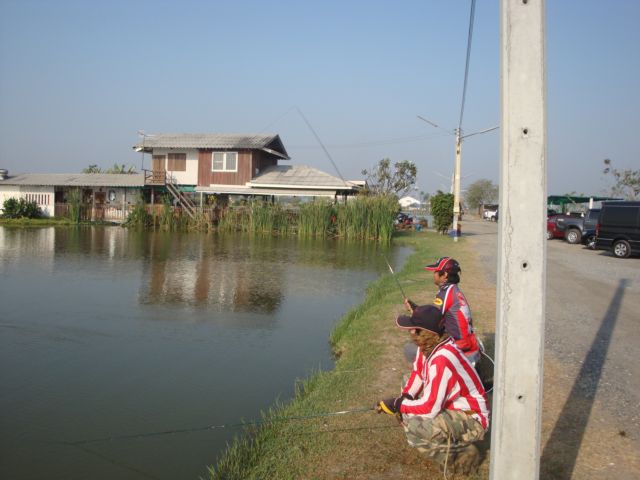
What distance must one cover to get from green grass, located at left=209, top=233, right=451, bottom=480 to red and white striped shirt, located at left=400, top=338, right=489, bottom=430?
41.8 inches

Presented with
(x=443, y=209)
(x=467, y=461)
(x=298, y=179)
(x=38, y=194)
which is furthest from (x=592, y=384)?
(x=38, y=194)

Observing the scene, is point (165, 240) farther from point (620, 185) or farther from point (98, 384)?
point (620, 185)

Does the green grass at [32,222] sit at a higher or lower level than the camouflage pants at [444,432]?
higher

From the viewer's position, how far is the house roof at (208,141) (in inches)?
1315

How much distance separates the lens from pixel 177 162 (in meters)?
34.6

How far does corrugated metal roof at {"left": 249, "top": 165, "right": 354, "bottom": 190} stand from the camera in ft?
105

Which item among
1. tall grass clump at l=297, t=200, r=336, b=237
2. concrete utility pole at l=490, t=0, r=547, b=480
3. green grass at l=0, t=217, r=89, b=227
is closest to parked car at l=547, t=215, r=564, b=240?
tall grass clump at l=297, t=200, r=336, b=237

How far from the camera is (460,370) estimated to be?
12.2 feet

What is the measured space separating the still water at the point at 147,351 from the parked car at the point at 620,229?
8565mm

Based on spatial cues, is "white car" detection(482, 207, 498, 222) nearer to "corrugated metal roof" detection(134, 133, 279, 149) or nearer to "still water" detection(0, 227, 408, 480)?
"corrugated metal roof" detection(134, 133, 279, 149)

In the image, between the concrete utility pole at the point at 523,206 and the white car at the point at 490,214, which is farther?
the white car at the point at 490,214

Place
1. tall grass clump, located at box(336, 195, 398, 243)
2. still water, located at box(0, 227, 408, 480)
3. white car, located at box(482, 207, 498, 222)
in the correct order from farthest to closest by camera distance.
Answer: white car, located at box(482, 207, 498, 222) → tall grass clump, located at box(336, 195, 398, 243) → still water, located at box(0, 227, 408, 480)

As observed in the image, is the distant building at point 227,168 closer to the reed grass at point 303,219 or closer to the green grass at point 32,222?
the reed grass at point 303,219

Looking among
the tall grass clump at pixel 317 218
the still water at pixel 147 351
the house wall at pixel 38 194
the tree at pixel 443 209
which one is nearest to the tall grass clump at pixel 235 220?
the tall grass clump at pixel 317 218
